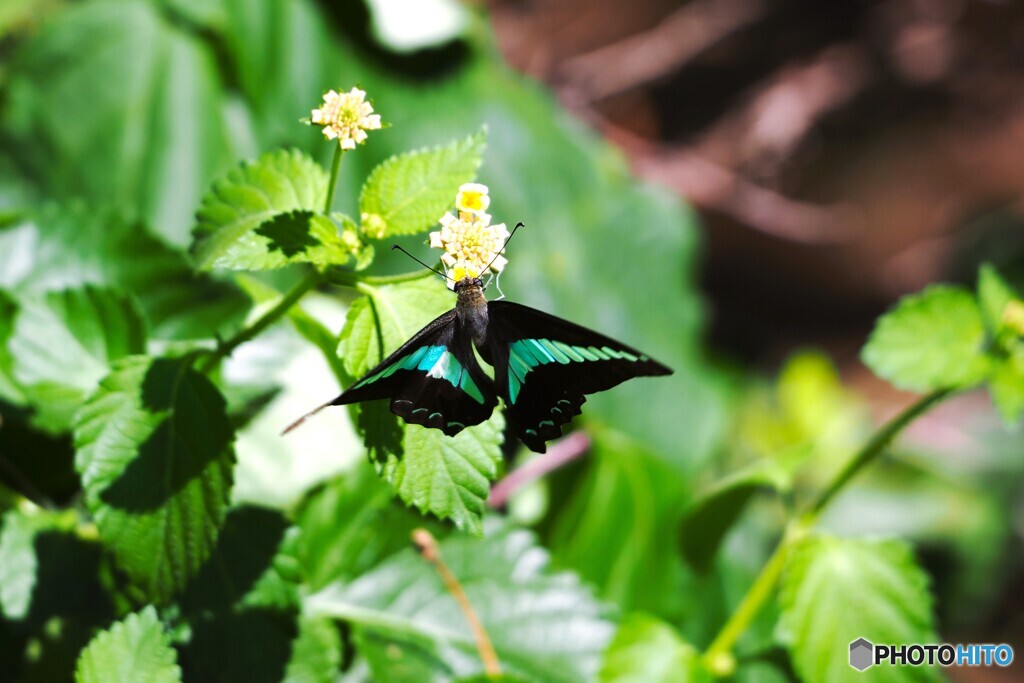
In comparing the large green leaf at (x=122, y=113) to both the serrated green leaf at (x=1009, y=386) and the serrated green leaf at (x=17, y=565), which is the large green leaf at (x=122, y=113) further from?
the serrated green leaf at (x=1009, y=386)

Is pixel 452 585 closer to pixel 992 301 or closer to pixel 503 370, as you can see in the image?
pixel 503 370

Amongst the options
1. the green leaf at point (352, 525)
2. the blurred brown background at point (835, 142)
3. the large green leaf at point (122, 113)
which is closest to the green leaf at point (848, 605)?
the green leaf at point (352, 525)

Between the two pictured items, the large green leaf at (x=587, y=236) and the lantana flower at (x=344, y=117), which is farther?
the large green leaf at (x=587, y=236)

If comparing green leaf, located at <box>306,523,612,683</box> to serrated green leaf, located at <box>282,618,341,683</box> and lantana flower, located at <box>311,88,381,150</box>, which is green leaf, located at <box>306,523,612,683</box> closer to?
serrated green leaf, located at <box>282,618,341,683</box>

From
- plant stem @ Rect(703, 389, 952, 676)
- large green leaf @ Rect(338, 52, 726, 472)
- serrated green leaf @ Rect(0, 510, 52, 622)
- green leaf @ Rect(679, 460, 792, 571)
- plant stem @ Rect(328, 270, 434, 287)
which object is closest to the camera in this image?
plant stem @ Rect(328, 270, 434, 287)

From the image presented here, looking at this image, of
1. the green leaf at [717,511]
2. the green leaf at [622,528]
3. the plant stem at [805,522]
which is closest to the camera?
the plant stem at [805,522]

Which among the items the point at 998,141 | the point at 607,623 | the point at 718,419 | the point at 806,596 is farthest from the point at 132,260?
the point at 998,141

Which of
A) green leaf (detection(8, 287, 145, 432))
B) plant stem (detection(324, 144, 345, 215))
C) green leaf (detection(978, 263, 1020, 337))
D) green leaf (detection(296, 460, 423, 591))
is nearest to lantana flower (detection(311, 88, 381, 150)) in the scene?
plant stem (detection(324, 144, 345, 215))
